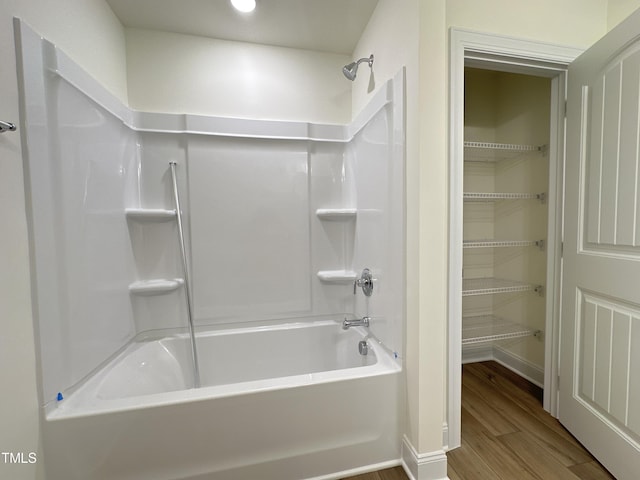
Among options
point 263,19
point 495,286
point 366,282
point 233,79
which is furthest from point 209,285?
point 495,286

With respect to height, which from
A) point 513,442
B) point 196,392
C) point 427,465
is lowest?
point 513,442

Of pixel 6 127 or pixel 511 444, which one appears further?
pixel 511 444

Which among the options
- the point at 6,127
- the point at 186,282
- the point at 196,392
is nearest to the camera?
the point at 6,127

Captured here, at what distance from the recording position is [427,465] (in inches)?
49.4

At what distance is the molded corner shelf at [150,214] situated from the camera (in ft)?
5.67

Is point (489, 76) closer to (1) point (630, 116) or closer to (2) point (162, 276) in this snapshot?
(1) point (630, 116)

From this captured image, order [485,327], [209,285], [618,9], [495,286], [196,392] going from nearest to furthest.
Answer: [196,392], [618,9], [209,285], [495,286], [485,327]

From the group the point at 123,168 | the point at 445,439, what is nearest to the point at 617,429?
the point at 445,439

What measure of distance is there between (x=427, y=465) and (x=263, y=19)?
2548 mm

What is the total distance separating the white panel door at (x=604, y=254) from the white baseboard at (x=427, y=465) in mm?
775

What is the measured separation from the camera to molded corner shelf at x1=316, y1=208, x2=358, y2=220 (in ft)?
6.61

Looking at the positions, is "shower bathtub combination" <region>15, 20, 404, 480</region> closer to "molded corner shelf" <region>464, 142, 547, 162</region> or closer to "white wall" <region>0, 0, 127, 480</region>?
"white wall" <region>0, 0, 127, 480</region>

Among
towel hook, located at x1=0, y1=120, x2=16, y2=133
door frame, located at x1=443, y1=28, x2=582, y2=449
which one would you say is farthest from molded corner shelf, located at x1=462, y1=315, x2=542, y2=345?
towel hook, located at x1=0, y1=120, x2=16, y2=133

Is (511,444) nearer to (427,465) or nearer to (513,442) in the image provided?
(513,442)
